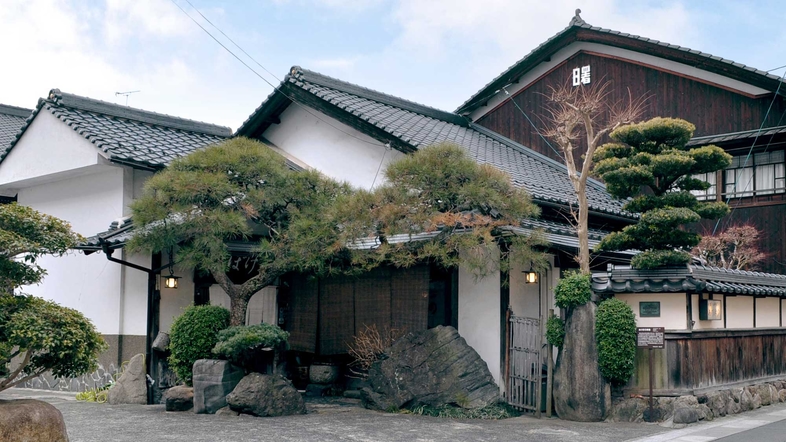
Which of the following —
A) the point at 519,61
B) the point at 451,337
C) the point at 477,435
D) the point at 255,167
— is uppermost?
the point at 519,61

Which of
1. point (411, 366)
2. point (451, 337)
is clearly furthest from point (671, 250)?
point (411, 366)

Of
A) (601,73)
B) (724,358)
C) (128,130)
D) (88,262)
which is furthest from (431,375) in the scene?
(601,73)

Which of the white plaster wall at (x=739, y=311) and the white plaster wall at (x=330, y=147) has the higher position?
the white plaster wall at (x=330, y=147)

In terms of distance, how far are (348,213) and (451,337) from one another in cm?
297

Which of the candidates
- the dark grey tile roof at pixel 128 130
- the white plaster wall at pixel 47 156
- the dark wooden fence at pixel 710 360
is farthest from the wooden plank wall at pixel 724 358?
the white plaster wall at pixel 47 156

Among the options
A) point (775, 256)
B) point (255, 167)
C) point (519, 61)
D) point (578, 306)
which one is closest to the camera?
point (578, 306)

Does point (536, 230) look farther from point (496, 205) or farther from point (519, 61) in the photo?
point (519, 61)

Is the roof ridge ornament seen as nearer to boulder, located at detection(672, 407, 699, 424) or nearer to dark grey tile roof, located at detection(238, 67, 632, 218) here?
dark grey tile roof, located at detection(238, 67, 632, 218)

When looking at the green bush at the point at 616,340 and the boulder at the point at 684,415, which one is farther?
the green bush at the point at 616,340

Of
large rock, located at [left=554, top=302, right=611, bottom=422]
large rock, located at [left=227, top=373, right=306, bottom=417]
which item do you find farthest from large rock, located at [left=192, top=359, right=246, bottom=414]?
large rock, located at [left=554, top=302, right=611, bottom=422]

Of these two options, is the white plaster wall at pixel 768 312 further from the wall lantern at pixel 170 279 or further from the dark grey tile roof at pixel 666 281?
the wall lantern at pixel 170 279

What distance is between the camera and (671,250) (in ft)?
41.0

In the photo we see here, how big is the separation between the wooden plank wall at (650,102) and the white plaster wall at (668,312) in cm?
817

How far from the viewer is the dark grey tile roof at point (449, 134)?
54.0ft
